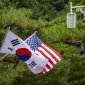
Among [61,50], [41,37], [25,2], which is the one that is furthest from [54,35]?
[25,2]

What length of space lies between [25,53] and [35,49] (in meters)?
0.50

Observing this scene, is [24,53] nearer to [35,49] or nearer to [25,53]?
[25,53]

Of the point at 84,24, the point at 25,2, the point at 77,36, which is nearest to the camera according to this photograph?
the point at 77,36

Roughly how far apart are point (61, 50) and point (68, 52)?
1.51ft

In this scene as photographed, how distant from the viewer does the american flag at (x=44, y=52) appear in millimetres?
15180

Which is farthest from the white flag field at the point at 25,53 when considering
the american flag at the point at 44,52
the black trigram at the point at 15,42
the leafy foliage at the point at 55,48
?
the leafy foliage at the point at 55,48

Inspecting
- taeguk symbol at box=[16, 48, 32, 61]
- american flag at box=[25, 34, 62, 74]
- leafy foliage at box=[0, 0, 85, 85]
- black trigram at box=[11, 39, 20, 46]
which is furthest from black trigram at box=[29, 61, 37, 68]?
black trigram at box=[11, 39, 20, 46]

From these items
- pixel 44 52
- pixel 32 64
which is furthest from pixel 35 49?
pixel 32 64

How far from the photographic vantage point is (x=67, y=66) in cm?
1614

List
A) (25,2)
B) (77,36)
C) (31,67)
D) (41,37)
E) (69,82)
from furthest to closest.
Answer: (25,2) < (77,36) < (41,37) < (69,82) < (31,67)

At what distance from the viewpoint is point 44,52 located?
15.3 m

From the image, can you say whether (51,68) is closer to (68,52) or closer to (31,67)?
(31,67)

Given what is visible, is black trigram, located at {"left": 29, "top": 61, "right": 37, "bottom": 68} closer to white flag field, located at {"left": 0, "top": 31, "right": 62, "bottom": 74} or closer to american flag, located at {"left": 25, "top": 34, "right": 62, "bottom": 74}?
white flag field, located at {"left": 0, "top": 31, "right": 62, "bottom": 74}

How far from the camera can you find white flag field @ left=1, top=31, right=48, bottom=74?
1479cm
